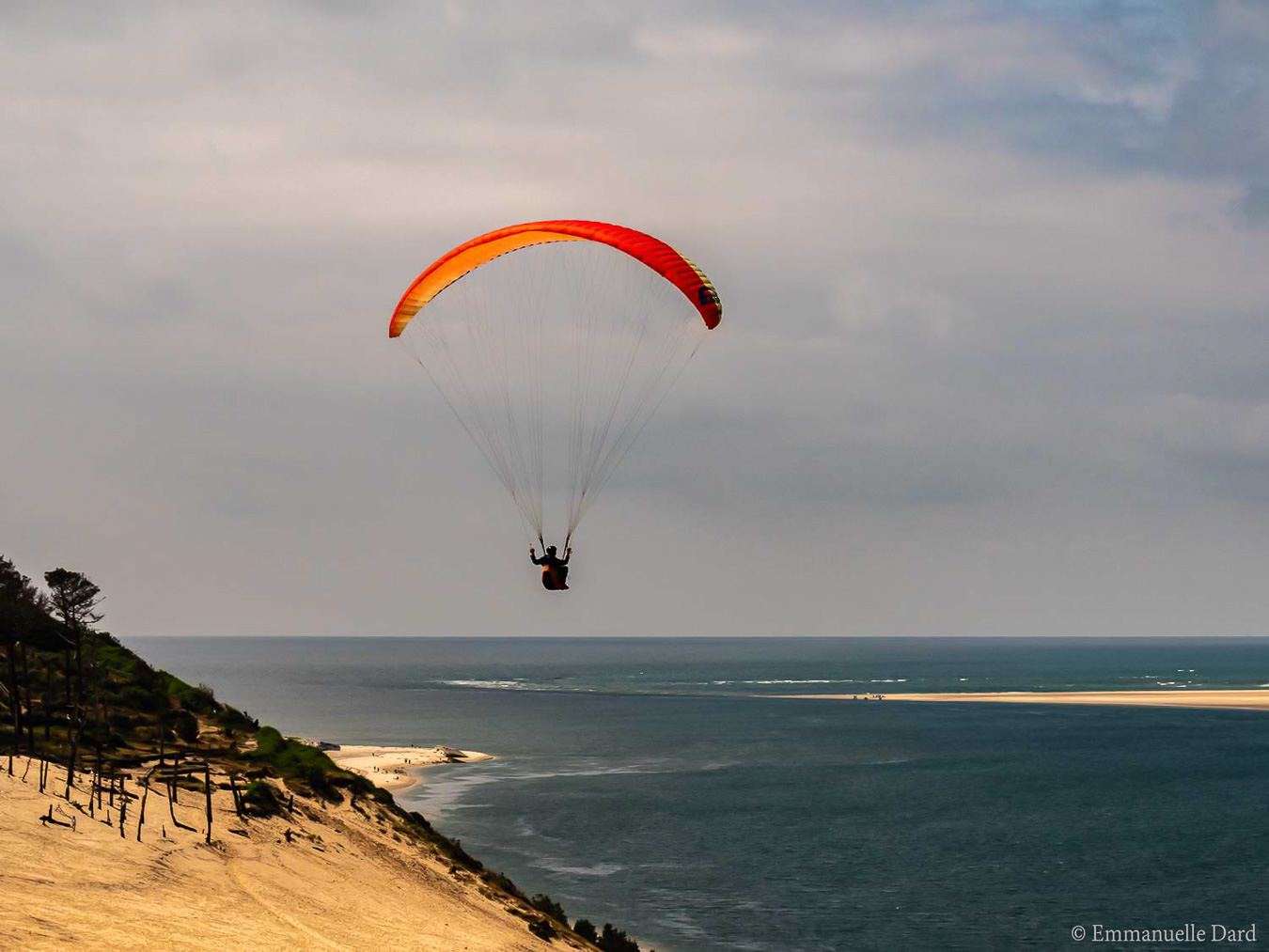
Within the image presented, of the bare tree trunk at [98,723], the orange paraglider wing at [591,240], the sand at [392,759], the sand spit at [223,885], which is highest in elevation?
the orange paraglider wing at [591,240]

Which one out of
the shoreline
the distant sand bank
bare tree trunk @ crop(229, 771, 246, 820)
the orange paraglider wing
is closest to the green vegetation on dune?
bare tree trunk @ crop(229, 771, 246, 820)

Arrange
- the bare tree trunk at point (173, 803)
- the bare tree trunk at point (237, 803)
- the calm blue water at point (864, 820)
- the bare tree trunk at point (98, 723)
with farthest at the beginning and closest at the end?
1. the calm blue water at point (864, 820)
2. the bare tree trunk at point (237, 803)
3. the bare tree trunk at point (173, 803)
4. the bare tree trunk at point (98, 723)

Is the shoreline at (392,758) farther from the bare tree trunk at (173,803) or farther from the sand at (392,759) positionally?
the bare tree trunk at (173,803)

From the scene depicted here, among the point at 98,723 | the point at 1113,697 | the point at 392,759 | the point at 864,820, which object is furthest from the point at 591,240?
the point at 1113,697

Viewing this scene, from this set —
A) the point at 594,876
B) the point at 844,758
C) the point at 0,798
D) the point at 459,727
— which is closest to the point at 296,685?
the point at 459,727

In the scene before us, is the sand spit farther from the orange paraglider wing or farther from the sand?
the sand

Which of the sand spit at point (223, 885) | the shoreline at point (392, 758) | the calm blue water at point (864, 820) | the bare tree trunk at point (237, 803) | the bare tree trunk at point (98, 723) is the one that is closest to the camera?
the sand spit at point (223, 885)

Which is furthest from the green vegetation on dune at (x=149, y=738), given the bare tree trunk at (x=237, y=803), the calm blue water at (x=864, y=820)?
the calm blue water at (x=864, y=820)

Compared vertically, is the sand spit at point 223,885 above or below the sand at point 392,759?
above
